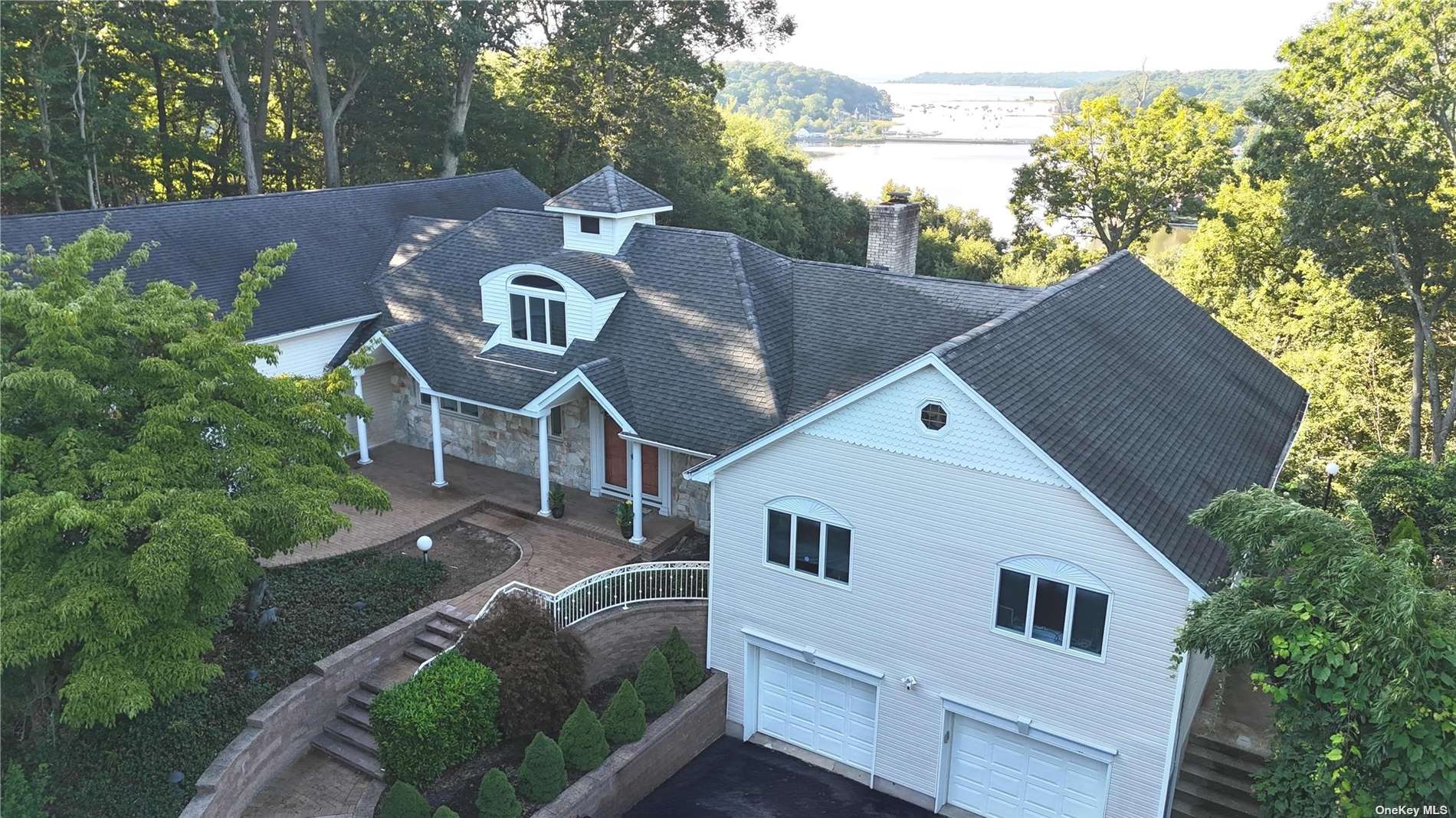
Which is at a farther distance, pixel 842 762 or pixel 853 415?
pixel 842 762

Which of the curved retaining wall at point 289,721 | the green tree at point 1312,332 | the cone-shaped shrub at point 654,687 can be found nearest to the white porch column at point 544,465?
the curved retaining wall at point 289,721

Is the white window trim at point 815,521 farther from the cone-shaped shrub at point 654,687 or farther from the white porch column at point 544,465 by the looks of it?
the white porch column at point 544,465

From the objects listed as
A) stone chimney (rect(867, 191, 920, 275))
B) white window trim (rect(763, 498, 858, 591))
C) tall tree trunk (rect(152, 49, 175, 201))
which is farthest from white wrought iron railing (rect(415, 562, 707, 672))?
tall tree trunk (rect(152, 49, 175, 201))

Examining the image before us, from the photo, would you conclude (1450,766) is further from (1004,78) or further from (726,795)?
(1004,78)

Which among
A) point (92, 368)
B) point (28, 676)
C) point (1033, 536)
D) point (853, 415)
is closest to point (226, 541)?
point (92, 368)

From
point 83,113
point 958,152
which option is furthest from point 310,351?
point 958,152

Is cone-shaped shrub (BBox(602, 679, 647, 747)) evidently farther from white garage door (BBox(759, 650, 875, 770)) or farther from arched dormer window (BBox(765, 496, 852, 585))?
arched dormer window (BBox(765, 496, 852, 585))
